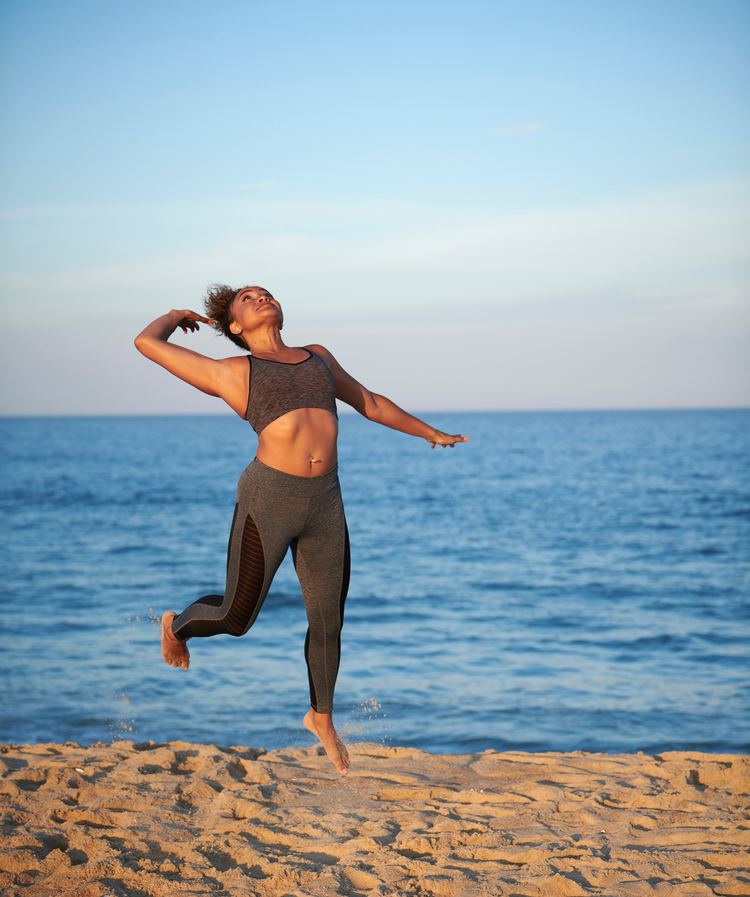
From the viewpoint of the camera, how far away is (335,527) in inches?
167

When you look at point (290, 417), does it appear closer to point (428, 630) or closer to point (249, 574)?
point (249, 574)

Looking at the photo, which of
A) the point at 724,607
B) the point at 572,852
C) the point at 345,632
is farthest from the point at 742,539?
the point at 572,852

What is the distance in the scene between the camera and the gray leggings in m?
4.11

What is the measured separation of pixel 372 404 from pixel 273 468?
2.78ft

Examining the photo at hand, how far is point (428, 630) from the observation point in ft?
45.2

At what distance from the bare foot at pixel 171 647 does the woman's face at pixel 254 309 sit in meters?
1.72

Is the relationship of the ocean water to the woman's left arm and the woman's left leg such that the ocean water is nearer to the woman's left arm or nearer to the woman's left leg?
the woman's left leg

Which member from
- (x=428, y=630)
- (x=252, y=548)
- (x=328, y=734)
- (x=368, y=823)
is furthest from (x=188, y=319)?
(x=428, y=630)

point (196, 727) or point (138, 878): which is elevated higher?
point (138, 878)

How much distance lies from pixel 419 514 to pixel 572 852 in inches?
1068

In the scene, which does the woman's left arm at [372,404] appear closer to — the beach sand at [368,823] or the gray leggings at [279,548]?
the gray leggings at [279,548]

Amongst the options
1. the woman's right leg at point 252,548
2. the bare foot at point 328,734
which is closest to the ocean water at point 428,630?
the bare foot at point 328,734

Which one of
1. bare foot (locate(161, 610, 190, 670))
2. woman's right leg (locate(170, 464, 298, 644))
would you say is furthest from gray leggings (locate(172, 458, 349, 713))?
bare foot (locate(161, 610, 190, 670))

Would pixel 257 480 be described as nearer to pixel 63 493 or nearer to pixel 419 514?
pixel 419 514
